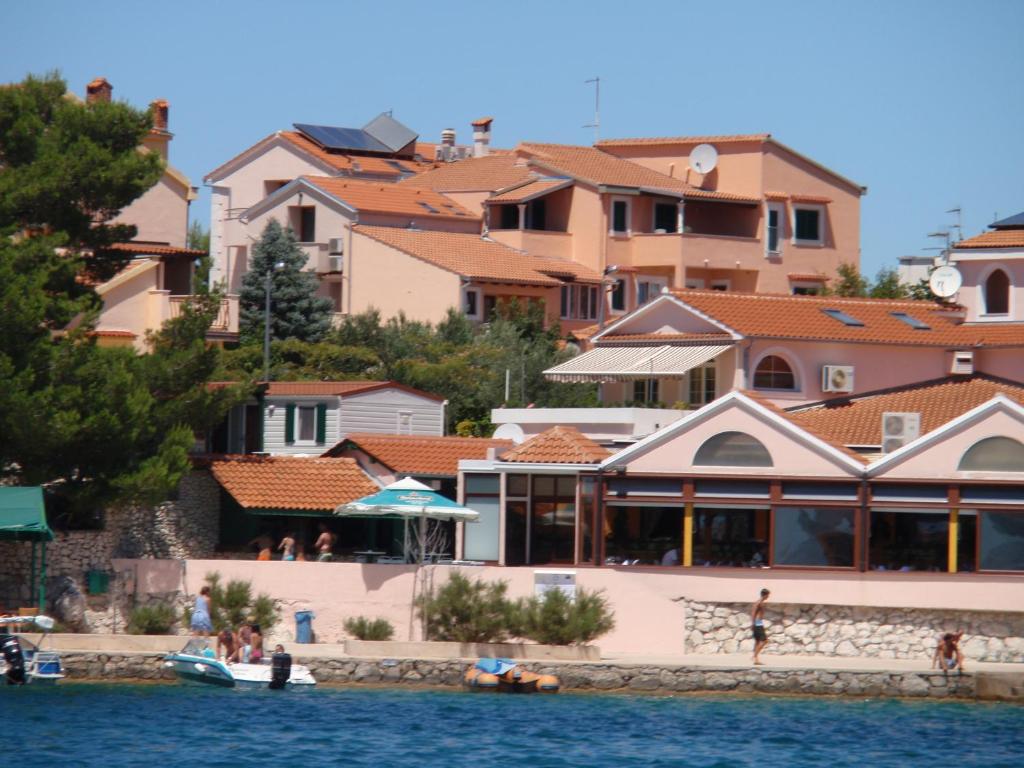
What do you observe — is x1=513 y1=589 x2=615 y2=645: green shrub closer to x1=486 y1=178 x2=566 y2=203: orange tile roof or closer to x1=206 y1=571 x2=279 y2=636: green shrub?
x1=206 y1=571 x2=279 y2=636: green shrub

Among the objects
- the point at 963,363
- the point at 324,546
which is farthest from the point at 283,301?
the point at 963,363

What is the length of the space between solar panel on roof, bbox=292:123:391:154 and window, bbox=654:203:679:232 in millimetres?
15949

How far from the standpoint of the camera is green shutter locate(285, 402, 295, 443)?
54406 millimetres

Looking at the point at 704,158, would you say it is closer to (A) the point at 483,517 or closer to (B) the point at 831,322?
(B) the point at 831,322

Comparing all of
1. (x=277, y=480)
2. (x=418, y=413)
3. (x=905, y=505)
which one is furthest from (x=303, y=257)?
(x=905, y=505)

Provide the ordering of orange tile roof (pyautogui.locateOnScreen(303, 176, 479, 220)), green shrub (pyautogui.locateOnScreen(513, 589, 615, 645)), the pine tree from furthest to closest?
orange tile roof (pyautogui.locateOnScreen(303, 176, 479, 220)) → the pine tree → green shrub (pyautogui.locateOnScreen(513, 589, 615, 645))

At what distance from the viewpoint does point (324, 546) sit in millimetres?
47406

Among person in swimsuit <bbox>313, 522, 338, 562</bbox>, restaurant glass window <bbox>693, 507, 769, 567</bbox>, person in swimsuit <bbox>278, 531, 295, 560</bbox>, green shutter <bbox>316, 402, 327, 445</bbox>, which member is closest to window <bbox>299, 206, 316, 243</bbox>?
green shutter <bbox>316, 402, 327, 445</bbox>

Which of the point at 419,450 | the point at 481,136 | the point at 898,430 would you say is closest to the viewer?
the point at 898,430

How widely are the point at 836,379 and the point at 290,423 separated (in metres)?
14.5

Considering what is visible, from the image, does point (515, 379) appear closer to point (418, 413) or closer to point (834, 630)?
point (418, 413)

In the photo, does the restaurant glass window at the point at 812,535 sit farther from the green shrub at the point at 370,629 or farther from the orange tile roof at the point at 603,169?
the orange tile roof at the point at 603,169

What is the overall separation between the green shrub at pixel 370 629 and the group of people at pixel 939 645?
7.79 metres

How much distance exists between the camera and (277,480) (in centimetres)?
5000
